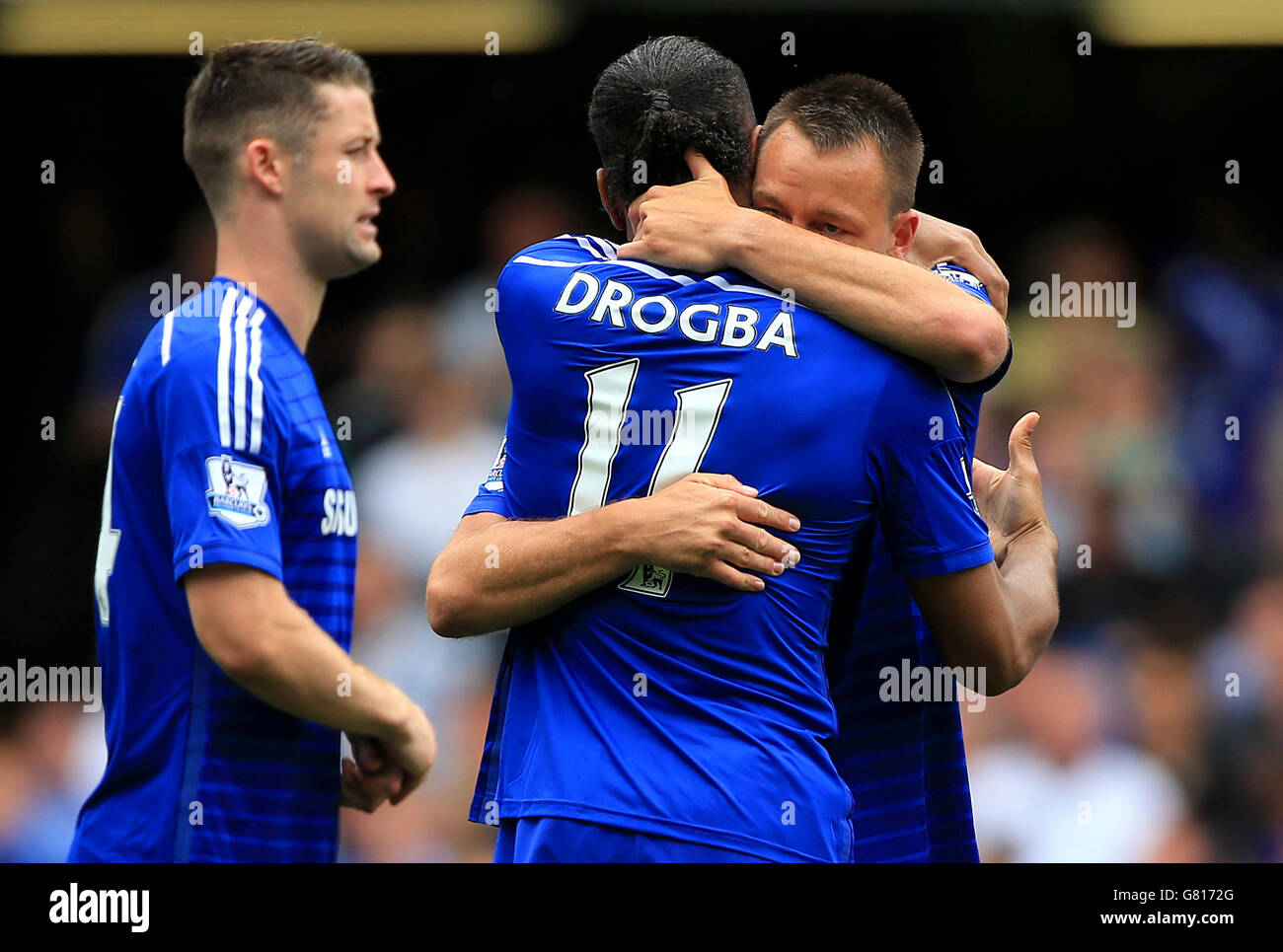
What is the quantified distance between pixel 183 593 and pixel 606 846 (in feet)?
2.87

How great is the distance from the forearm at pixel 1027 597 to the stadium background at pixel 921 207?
2.44 meters

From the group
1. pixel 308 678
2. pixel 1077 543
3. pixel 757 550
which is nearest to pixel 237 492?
pixel 308 678

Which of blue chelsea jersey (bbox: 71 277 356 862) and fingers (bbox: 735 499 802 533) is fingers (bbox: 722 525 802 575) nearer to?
fingers (bbox: 735 499 802 533)

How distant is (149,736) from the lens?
2482 mm

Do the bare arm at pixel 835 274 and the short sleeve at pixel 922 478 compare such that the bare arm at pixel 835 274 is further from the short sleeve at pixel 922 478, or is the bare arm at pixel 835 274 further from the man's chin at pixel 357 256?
the man's chin at pixel 357 256

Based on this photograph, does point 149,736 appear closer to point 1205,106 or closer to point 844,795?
point 844,795

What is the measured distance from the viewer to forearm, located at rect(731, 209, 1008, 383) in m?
2.31

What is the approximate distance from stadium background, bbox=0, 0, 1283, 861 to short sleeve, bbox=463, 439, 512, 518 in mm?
2808

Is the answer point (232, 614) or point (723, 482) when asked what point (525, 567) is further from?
point (232, 614)

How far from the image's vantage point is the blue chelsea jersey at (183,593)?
2.43 m

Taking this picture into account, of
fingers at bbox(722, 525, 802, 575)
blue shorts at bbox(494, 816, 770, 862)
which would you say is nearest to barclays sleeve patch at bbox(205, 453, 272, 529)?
blue shorts at bbox(494, 816, 770, 862)

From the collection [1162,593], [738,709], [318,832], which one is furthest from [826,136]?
[1162,593]

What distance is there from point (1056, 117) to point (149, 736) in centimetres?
604

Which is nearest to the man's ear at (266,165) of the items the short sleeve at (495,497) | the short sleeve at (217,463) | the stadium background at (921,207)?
the short sleeve at (217,463)
